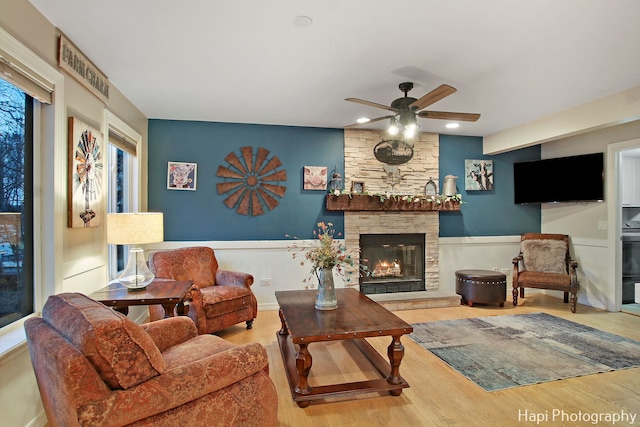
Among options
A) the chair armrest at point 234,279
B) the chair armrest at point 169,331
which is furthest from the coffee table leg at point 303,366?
the chair armrest at point 234,279

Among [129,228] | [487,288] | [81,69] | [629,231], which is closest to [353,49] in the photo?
[81,69]

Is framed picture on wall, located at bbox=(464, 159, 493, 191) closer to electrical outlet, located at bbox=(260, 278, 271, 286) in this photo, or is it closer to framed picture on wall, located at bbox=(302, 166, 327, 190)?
framed picture on wall, located at bbox=(302, 166, 327, 190)

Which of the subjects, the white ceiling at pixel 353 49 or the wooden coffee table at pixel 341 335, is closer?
the white ceiling at pixel 353 49

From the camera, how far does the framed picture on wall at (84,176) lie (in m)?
2.44

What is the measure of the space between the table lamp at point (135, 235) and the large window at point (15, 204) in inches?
20.8

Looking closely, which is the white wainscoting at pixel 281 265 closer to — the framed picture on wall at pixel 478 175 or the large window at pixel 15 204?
the framed picture on wall at pixel 478 175

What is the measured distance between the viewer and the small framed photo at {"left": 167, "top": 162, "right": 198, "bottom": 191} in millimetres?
4445

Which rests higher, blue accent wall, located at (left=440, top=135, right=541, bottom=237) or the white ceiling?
the white ceiling

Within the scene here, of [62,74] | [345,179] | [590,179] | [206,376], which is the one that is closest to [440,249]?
[345,179]

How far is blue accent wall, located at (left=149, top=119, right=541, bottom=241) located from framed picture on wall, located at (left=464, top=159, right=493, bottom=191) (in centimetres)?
30

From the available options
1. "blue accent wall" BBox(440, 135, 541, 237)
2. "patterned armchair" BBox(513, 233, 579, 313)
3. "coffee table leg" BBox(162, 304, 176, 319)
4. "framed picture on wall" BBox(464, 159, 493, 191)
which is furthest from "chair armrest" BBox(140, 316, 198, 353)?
"framed picture on wall" BBox(464, 159, 493, 191)

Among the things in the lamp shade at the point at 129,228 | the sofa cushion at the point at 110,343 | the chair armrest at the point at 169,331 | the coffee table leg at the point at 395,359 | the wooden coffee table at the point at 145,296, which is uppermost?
the lamp shade at the point at 129,228

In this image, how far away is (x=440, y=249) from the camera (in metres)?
5.25

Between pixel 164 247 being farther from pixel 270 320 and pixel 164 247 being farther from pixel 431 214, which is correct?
pixel 431 214
